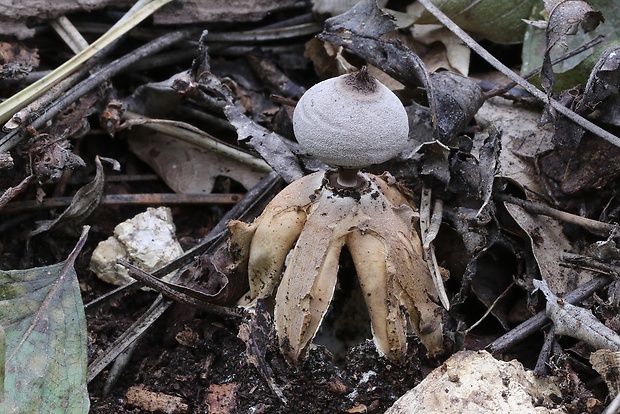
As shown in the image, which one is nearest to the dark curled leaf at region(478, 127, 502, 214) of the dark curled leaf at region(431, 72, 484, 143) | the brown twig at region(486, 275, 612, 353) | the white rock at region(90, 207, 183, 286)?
the dark curled leaf at region(431, 72, 484, 143)

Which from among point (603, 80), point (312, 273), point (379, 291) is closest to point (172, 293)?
point (312, 273)

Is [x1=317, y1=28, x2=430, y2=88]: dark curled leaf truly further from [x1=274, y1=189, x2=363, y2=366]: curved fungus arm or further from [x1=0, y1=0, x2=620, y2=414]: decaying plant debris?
[x1=274, y1=189, x2=363, y2=366]: curved fungus arm

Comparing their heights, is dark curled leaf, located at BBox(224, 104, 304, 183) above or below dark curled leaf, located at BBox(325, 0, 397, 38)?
below

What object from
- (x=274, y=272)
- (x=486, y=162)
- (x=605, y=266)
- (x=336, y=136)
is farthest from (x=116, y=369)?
(x=605, y=266)

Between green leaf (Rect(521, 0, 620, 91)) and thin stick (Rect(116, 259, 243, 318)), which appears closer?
thin stick (Rect(116, 259, 243, 318))

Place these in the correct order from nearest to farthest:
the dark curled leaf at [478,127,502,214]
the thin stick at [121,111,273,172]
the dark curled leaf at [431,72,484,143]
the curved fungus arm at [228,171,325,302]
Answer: the curved fungus arm at [228,171,325,302], the dark curled leaf at [478,127,502,214], the dark curled leaf at [431,72,484,143], the thin stick at [121,111,273,172]

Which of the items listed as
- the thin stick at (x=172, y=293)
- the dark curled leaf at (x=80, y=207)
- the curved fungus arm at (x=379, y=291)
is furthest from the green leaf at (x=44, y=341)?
the curved fungus arm at (x=379, y=291)

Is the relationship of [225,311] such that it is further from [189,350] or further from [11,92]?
[11,92]

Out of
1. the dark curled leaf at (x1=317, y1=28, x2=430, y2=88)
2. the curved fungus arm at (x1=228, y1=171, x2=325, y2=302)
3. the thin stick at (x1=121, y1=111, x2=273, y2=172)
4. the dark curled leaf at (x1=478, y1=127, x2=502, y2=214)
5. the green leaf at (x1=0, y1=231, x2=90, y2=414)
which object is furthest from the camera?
the thin stick at (x1=121, y1=111, x2=273, y2=172)
